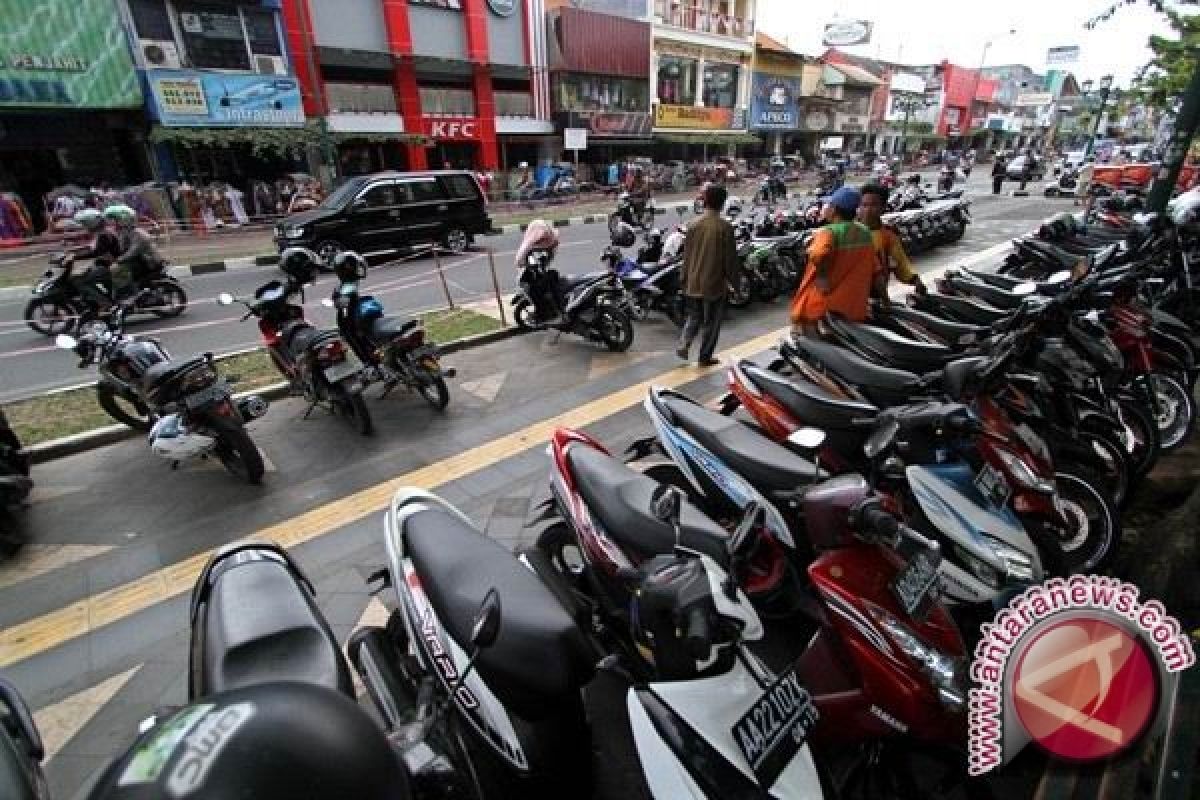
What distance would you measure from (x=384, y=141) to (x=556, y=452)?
2037 cm

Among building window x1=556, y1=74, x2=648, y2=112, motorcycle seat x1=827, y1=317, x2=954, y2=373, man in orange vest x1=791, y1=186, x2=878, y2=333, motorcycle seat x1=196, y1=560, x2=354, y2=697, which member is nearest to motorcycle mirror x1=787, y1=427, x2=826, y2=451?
motorcycle seat x1=196, y1=560, x2=354, y2=697

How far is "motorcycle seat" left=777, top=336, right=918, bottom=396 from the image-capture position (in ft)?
11.5

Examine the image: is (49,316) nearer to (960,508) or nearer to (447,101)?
(960,508)

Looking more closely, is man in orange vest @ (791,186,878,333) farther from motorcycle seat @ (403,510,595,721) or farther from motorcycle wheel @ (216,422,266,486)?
motorcycle wheel @ (216,422,266,486)

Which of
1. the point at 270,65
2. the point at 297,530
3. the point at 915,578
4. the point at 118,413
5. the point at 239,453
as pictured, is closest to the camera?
the point at 915,578

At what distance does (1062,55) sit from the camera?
40.6 meters

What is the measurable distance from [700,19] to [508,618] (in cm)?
3396

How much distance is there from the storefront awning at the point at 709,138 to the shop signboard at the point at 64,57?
64.6 ft

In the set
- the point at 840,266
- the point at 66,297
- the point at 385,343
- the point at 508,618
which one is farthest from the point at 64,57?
the point at 508,618

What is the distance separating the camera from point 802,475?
267 cm

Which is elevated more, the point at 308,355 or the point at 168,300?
the point at 308,355

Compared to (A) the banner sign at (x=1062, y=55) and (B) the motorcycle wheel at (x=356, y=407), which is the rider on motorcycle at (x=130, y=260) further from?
(A) the banner sign at (x=1062, y=55)

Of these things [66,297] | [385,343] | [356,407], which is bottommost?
[356,407]

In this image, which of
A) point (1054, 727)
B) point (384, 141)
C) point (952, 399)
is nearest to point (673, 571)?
point (1054, 727)
